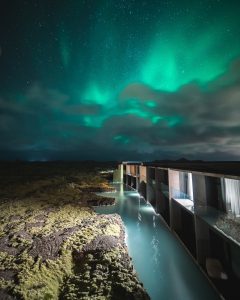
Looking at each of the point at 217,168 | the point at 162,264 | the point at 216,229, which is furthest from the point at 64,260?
the point at 217,168

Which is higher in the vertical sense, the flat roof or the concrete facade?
the flat roof

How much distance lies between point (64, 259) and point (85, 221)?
5292 mm

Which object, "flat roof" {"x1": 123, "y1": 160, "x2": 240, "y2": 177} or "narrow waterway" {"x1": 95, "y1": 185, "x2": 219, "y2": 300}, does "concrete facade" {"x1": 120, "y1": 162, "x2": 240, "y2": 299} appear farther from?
"narrow waterway" {"x1": 95, "y1": 185, "x2": 219, "y2": 300}

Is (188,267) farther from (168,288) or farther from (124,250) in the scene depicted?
(124,250)

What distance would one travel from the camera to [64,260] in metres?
8.23

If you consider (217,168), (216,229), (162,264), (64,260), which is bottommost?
(162,264)

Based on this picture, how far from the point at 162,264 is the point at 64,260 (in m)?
4.66

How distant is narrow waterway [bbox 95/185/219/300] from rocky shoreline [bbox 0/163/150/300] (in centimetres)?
110

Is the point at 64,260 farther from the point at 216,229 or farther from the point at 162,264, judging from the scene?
the point at 216,229

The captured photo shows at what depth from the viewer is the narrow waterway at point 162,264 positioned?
7086mm

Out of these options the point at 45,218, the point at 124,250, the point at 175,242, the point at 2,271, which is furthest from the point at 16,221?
the point at 175,242

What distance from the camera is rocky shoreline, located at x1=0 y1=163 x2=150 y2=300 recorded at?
20.1ft

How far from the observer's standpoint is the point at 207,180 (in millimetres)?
9430

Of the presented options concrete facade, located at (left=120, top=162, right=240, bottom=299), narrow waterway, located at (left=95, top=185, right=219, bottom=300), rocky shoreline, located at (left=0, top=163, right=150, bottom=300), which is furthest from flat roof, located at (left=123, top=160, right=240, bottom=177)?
rocky shoreline, located at (left=0, top=163, right=150, bottom=300)
